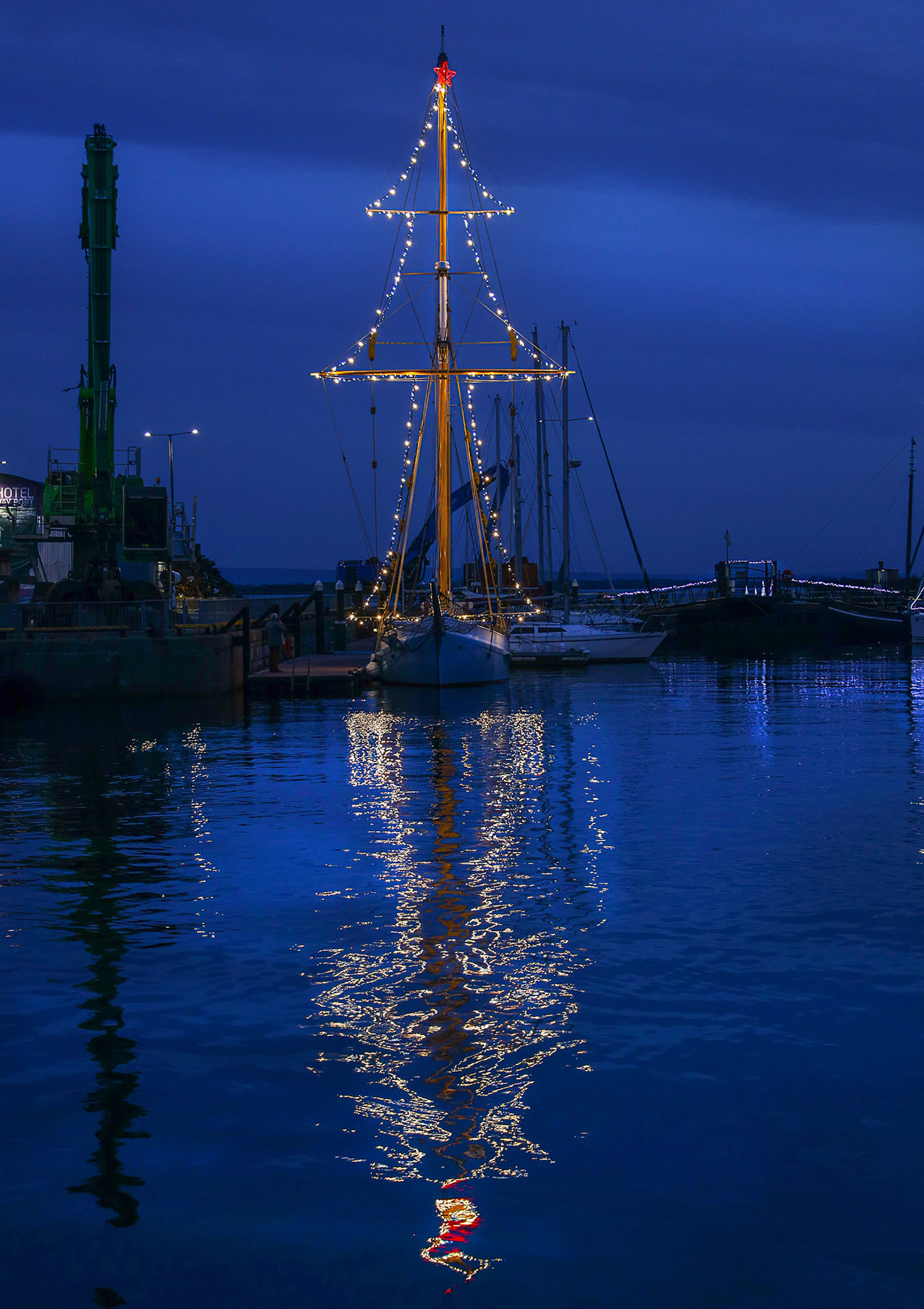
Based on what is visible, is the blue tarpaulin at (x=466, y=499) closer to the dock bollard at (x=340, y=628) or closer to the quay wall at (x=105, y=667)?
the dock bollard at (x=340, y=628)

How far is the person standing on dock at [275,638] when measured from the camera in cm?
4791

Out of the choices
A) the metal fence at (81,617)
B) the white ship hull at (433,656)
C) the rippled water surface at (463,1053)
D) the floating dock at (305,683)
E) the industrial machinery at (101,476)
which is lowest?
the rippled water surface at (463,1053)

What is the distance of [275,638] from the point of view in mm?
52219

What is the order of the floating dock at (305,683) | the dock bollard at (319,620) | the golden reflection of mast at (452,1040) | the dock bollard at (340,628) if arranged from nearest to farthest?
the golden reflection of mast at (452,1040) → the floating dock at (305,683) → the dock bollard at (319,620) → the dock bollard at (340,628)

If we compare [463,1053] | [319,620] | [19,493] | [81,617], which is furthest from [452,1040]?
[19,493]

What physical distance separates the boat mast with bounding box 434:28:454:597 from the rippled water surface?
27560 mm

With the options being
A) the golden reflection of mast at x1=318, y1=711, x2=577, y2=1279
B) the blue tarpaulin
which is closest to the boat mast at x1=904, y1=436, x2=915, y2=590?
the blue tarpaulin

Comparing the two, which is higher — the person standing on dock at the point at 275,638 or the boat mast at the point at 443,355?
the boat mast at the point at 443,355

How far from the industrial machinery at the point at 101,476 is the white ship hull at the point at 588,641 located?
54.4 feet

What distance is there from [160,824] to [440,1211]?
1412 centimetres

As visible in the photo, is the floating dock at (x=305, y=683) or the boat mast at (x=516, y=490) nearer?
the floating dock at (x=305, y=683)

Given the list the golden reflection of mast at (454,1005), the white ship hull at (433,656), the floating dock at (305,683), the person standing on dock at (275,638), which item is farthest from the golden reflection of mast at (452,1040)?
the person standing on dock at (275,638)

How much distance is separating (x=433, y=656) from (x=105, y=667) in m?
11.8

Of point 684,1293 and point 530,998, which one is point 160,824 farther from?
point 684,1293
